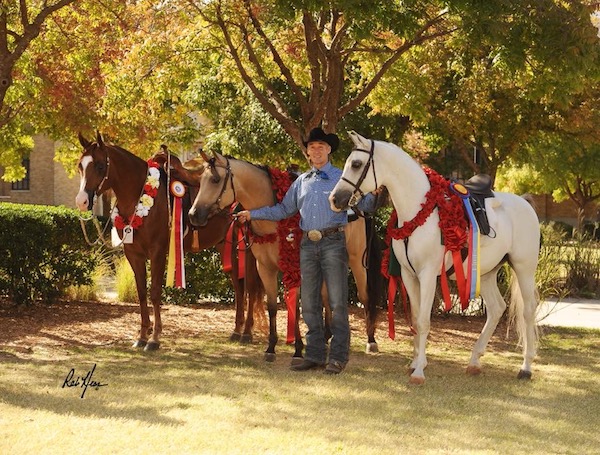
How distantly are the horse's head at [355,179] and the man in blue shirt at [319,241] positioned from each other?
0.41 m

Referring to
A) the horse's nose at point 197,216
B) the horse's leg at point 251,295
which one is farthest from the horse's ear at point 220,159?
the horse's leg at point 251,295

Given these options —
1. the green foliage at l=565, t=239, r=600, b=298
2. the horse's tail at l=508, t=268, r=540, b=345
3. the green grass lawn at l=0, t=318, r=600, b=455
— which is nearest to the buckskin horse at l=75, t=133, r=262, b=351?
the green grass lawn at l=0, t=318, r=600, b=455

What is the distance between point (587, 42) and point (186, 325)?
6287 millimetres

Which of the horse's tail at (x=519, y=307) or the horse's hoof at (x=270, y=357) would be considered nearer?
the horse's tail at (x=519, y=307)

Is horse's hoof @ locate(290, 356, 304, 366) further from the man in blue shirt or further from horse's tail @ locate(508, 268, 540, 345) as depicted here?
horse's tail @ locate(508, 268, 540, 345)

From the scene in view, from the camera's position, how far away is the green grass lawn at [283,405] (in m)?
5.62

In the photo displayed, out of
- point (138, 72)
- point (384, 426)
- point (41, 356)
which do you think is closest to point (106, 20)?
point (138, 72)

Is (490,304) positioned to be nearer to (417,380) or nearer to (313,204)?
(417,380)

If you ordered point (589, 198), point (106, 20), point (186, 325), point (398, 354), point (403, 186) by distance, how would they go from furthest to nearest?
point (589, 198) < point (106, 20) < point (186, 325) < point (398, 354) < point (403, 186)

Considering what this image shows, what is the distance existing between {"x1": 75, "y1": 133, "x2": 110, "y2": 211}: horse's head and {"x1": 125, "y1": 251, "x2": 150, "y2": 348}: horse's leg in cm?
81

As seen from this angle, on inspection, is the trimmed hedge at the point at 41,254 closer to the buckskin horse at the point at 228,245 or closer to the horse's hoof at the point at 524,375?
the buckskin horse at the point at 228,245

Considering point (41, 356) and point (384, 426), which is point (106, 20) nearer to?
point (41, 356)

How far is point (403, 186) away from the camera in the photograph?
7.83 meters

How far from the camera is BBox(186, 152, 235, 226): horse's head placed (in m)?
8.16
